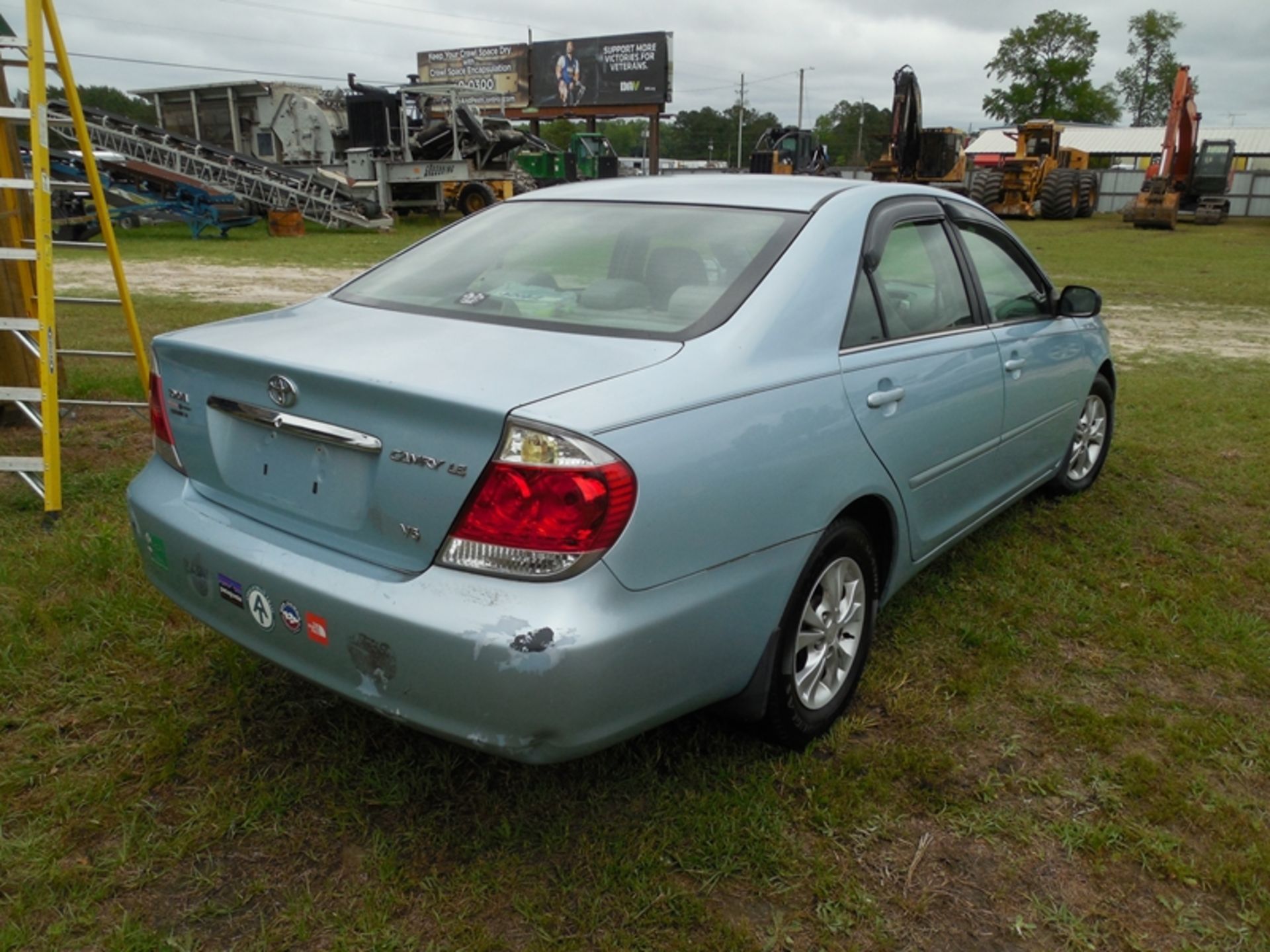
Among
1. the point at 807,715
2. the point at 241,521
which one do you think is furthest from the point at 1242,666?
the point at 241,521

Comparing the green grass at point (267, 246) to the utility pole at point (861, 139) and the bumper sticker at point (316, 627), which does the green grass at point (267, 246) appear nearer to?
the bumper sticker at point (316, 627)

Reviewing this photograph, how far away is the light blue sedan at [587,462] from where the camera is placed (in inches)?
75.4

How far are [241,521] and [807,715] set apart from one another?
1.52 meters

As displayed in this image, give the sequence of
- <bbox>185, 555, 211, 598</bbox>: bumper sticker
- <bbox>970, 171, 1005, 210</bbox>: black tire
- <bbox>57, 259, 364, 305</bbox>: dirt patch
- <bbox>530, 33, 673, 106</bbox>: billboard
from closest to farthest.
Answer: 1. <bbox>185, 555, 211, 598</bbox>: bumper sticker
2. <bbox>57, 259, 364, 305</bbox>: dirt patch
3. <bbox>970, 171, 1005, 210</bbox>: black tire
4. <bbox>530, 33, 673, 106</bbox>: billboard

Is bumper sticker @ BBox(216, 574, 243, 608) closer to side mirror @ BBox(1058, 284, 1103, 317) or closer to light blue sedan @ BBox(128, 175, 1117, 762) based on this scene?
light blue sedan @ BBox(128, 175, 1117, 762)

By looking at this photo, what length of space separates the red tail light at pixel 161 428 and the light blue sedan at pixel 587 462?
11 millimetres

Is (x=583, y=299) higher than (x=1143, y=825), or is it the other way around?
(x=583, y=299)

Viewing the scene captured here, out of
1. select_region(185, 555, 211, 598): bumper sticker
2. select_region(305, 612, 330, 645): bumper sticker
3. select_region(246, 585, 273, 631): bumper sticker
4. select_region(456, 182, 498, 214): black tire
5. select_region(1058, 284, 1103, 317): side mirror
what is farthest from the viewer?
select_region(456, 182, 498, 214): black tire

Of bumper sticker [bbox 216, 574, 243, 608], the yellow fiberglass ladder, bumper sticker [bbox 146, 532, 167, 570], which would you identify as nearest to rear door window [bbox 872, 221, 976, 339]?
bumper sticker [bbox 216, 574, 243, 608]

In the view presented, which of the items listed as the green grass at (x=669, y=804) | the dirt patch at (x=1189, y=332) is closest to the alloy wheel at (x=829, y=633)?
the green grass at (x=669, y=804)

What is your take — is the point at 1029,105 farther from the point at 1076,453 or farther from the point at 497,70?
the point at 1076,453

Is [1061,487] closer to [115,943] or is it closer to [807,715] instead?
[807,715]

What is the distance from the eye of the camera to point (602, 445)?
1.90 meters

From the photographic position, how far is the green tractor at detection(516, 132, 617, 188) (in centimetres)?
3048
